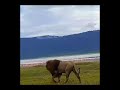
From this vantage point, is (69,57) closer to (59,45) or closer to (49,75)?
(59,45)

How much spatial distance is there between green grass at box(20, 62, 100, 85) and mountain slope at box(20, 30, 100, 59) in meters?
0.17

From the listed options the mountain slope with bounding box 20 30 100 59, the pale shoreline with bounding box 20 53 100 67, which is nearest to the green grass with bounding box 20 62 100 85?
the pale shoreline with bounding box 20 53 100 67

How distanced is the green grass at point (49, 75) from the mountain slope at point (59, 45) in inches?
6.9

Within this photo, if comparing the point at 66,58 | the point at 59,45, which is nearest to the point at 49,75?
the point at 66,58

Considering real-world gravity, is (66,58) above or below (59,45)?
below

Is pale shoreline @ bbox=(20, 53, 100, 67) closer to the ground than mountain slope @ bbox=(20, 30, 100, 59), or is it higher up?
closer to the ground

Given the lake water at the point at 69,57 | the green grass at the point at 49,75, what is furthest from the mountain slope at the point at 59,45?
the green grass at the point at 49,75

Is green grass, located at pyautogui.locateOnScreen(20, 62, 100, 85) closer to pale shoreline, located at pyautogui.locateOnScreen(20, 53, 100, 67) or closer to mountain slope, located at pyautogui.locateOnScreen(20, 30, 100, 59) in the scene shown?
pale shoreline, located at pyautogui.locateOnScreen(20, 53, 100, 67)

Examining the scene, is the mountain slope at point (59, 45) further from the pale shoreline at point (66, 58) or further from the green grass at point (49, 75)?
the green grass at point (49, 75)

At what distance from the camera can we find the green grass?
2.85 meters

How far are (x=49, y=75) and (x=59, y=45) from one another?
1.37 ft

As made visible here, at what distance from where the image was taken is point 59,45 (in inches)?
114

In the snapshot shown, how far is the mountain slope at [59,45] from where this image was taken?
114 inches
